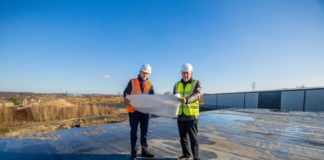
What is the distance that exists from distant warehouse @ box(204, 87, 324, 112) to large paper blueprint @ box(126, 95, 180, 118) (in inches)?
596

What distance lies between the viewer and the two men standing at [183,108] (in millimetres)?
2627

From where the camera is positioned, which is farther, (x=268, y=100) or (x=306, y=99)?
(x=268, y=100)

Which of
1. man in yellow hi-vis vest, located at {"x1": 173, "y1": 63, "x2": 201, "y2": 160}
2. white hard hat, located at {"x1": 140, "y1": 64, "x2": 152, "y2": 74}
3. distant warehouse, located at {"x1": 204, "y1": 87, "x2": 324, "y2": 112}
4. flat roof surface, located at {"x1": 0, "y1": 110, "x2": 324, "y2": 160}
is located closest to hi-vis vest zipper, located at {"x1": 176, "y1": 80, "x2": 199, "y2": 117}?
man in yellow hi-vis vest, located at {"x1": 173, "y1": 63, "x2": 201, "y2": 160}

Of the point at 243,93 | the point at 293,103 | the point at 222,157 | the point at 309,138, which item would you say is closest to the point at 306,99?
the point at 293,103

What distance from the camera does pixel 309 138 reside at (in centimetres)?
413

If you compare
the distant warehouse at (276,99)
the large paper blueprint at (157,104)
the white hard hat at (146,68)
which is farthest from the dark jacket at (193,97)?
the distant warehouse at (276,99)

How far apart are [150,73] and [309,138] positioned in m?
4.30

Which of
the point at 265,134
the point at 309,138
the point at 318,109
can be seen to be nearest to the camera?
the point at 309,138

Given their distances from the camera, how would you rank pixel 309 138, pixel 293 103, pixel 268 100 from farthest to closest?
pixel 268 100, pixel 293 103, pixel 309 138

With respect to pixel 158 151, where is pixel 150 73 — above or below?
above

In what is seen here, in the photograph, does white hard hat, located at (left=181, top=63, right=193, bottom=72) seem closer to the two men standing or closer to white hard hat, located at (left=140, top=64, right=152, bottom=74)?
the two men standing

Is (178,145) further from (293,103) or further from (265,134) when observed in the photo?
(293,103)

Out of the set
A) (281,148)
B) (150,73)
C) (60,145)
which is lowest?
(60,145)

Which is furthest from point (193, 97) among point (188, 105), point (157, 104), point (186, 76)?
point (157, 104)
